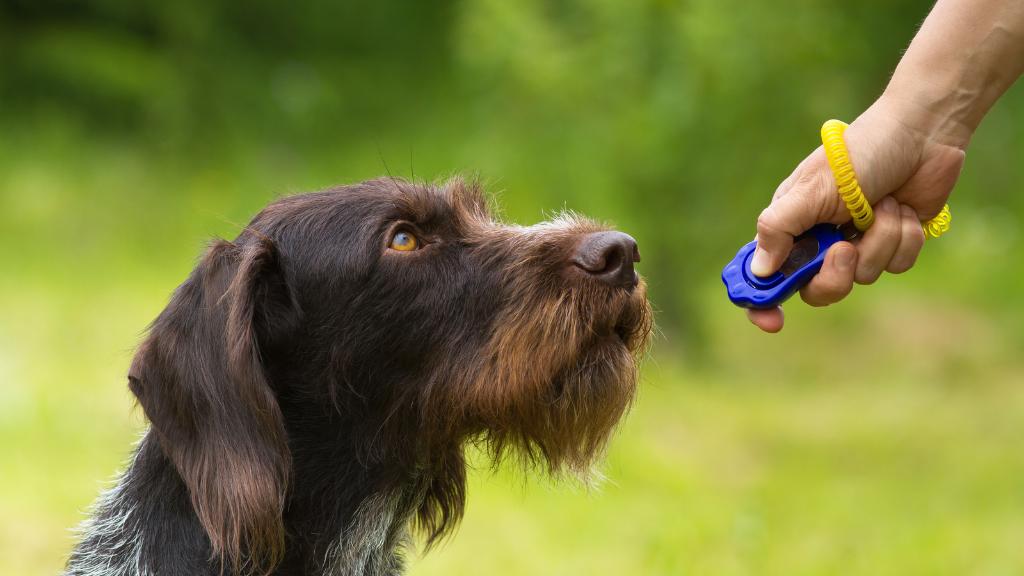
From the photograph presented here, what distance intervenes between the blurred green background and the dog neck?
27.2 inches

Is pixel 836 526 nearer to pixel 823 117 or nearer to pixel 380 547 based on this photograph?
pixel 823 117

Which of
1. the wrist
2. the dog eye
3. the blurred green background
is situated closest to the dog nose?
the dog eye

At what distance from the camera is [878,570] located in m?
6.04

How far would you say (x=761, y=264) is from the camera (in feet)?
10.6

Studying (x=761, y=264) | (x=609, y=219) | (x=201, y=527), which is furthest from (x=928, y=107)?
(x=609, y=219)

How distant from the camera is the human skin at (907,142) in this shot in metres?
3.13

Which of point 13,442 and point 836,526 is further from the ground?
point 13,442

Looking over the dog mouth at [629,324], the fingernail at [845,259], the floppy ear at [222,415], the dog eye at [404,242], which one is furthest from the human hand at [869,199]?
the floppy ear at [222,415]

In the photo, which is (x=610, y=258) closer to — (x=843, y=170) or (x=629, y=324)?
(x=629, y=324)

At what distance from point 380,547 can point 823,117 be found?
21.8 ft

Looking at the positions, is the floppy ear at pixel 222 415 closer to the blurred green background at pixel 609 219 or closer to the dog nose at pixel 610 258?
the dog nose at pixel 610 258

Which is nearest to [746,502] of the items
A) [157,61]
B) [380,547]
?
[380,547]

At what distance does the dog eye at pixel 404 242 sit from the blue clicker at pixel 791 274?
2.76ft

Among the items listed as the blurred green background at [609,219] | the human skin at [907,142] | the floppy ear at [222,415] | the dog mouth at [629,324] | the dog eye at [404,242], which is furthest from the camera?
the blurred green background at [609,219]
